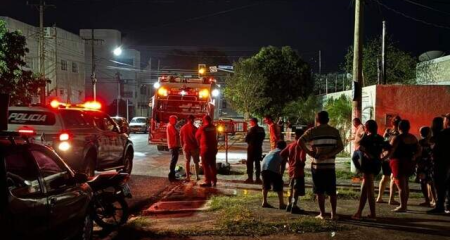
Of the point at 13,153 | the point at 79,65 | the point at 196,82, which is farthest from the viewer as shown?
the point at 79,65

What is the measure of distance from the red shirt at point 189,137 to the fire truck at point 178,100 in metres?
8.80

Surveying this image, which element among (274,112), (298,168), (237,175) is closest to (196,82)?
(237,175)

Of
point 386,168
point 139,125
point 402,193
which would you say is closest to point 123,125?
point 386,168

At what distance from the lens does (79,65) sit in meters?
45.7

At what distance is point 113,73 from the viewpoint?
6009 cm

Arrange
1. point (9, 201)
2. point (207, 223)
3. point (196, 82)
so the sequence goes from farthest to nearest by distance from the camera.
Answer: point (196, 82)
point (207, 223)
point (9, 201)

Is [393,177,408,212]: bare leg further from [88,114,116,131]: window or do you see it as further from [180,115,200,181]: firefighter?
[88,114,116,131]: window

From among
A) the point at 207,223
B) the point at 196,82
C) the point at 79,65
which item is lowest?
the point at 207,223

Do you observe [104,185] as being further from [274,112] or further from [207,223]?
[274,112]

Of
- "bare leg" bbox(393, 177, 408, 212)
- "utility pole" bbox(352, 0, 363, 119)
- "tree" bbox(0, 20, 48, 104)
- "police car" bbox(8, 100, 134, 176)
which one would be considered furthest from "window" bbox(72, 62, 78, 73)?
"bare leg" bbox(393, 177, 408, 212)

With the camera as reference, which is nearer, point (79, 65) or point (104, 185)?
point (104, 185)

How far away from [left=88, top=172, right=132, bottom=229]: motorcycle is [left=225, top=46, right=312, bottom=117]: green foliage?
105ft

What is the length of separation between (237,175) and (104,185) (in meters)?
7.54

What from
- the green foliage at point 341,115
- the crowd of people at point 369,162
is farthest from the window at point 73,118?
the green foliage at point 341,115
